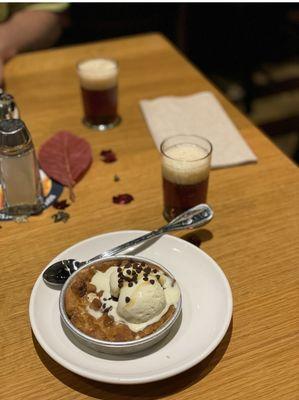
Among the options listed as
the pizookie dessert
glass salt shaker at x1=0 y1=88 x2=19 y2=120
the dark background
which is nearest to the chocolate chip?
the pizookie dessert

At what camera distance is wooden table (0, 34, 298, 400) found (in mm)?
726

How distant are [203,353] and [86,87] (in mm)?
894

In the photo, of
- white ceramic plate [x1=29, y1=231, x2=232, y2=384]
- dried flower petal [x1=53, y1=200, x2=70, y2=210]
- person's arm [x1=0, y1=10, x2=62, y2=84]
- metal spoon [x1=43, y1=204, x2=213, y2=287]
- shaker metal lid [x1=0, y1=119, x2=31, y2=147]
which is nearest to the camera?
white ceramic plate [x1=29, y1=231, x2=232, y2=384]

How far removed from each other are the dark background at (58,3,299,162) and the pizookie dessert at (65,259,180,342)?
7.18 feet

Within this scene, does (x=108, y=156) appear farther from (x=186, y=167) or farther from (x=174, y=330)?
(x=174, y=330)

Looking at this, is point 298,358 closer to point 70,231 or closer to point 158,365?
point 158,365

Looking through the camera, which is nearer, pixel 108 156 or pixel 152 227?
pixel 152 227

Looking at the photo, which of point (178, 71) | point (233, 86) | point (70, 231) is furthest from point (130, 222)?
point (233, 86)

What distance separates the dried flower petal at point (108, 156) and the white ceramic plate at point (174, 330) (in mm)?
344

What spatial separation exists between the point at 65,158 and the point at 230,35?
8.03 feet

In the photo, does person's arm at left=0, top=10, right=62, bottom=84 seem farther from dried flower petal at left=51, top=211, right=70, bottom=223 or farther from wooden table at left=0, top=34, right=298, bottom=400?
dried flower petal at left=51, top=211, right=70, bottom=223

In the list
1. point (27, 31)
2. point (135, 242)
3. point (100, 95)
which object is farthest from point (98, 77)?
point (27, 31)

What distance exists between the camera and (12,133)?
3.22 feet

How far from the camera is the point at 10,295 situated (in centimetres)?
88
